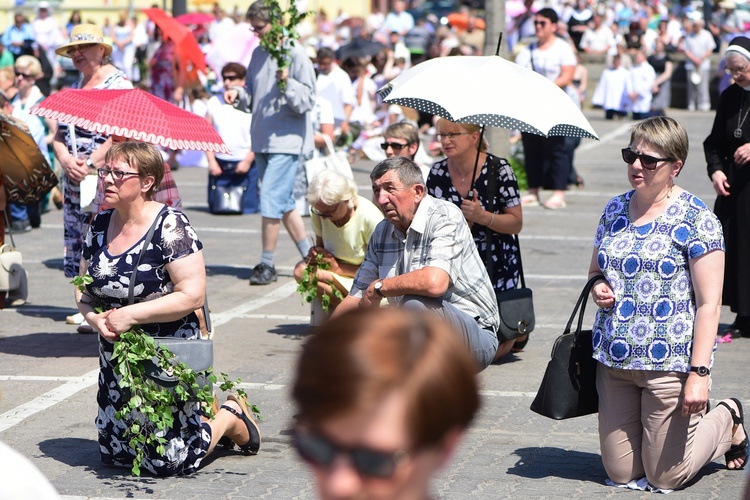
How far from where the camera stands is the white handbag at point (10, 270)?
8938 mm

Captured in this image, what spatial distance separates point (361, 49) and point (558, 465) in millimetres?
20882

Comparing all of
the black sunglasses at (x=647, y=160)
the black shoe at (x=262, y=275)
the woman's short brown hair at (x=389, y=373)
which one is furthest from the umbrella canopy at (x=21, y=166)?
the woman's short brown hair at (x=389, y=373)

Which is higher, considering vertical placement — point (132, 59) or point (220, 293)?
point (132, 59)

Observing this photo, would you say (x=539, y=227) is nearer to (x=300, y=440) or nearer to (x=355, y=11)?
(x=300, y=440)

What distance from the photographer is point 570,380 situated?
211 inches

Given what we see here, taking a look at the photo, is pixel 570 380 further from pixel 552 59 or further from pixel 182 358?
pixel 552 59

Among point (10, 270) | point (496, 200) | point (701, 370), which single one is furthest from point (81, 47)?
point (701, 370)

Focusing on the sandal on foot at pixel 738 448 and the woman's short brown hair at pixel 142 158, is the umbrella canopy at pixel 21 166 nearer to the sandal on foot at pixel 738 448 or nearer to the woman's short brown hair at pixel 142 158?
the woman's short brown hair at pixel 142 158

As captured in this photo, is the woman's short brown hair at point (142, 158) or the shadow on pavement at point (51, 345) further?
the shadow on pavement at point (51, 345)

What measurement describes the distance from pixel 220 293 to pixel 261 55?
1982mm

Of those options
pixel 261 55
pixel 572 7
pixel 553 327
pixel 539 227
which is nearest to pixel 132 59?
pixel 572 7

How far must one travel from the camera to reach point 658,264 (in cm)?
514

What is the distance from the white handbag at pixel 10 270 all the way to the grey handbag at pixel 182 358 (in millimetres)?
3829

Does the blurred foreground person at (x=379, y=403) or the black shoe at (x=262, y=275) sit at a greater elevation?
the blurred foreground person at (x=379, y=403)
